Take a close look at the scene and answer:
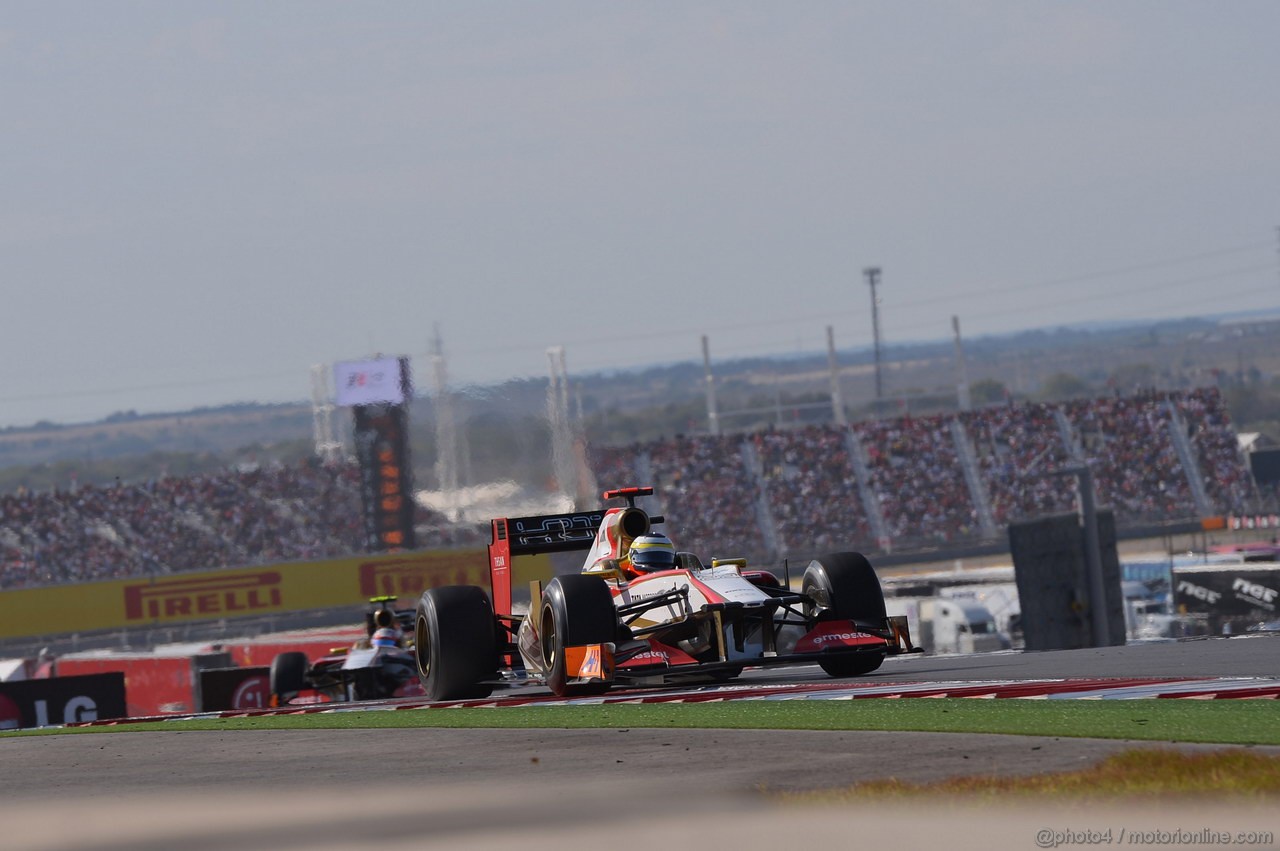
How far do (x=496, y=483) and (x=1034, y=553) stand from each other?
19.4 metres

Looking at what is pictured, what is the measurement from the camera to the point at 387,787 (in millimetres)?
8664

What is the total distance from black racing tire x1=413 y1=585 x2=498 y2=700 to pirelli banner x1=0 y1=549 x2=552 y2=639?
1344 inches

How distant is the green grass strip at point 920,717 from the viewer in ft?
30.3

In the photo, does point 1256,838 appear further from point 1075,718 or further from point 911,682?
point 911,682

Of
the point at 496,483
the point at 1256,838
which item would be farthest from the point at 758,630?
the point at 496,483

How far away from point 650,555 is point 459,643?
1955mm

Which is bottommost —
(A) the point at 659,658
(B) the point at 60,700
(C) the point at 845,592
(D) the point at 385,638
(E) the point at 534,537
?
(B) the point at 60,700

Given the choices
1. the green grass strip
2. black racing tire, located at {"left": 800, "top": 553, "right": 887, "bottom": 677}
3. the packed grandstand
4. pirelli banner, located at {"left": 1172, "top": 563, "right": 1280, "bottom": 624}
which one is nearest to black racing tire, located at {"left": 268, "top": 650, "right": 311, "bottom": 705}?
the green grass strip

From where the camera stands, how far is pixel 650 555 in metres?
15.1

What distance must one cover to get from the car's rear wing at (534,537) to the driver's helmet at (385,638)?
566 cm

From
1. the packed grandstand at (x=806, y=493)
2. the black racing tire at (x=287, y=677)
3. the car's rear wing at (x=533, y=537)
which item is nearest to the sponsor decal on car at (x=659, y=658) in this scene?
the car's rear wing at (x=533, y=537)

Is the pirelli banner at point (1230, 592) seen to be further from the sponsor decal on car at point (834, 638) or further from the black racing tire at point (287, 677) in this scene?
the sponsor decal on car at point (834, 638)

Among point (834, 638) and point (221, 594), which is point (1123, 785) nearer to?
point (834, 638)

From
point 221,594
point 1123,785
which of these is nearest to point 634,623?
point 1123,785
